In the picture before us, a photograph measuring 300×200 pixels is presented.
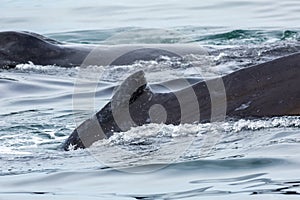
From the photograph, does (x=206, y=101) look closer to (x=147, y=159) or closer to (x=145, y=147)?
(x=145, y=147)

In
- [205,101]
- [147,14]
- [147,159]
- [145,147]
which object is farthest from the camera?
[147,14]

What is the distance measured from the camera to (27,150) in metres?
8.92

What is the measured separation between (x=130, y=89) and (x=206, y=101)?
24.5 inches

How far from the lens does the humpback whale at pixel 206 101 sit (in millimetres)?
8344

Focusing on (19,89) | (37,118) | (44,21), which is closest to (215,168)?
(37,118)

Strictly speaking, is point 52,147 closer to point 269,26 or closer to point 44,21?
point 269,26

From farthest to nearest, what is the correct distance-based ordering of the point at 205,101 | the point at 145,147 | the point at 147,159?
the point at 205,101 < the point at 145,147 < the point at 147,159

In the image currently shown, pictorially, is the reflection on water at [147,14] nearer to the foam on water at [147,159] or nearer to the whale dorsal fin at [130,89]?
the foam on water at [147,159]

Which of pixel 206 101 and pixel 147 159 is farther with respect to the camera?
pixel 206 101

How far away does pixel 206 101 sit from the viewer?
337 inches

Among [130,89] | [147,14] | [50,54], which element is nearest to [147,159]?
[130,89]

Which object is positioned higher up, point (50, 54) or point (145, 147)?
point (50, 54)

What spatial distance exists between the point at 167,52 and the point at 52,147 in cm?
603

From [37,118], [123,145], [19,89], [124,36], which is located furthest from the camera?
[124,36]
